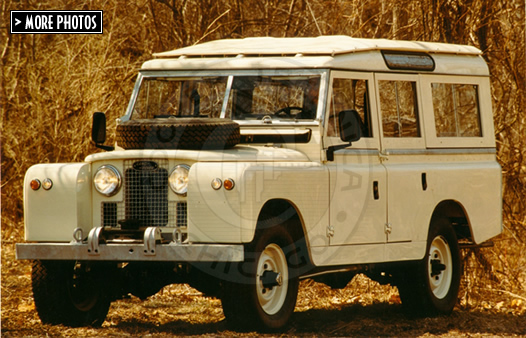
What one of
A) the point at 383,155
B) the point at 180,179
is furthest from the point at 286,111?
the point at 180,179

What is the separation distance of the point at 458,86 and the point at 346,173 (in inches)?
90.9

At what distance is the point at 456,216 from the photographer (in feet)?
33.2

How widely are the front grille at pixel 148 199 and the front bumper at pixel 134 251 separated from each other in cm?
29

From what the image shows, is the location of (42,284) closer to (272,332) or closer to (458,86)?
(272,332)

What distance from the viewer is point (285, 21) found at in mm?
14219

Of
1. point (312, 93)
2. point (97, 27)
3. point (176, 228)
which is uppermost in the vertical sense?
point (97, 27)

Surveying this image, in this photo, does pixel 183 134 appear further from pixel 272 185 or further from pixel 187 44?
pixel 187 44

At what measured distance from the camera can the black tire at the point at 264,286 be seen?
7.57 m

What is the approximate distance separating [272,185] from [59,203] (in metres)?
1.75

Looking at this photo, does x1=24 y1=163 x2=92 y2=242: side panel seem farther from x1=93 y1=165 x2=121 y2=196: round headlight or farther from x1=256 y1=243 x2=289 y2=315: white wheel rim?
x1=256 y1=243 x2=289 y2=315: white wheel rim

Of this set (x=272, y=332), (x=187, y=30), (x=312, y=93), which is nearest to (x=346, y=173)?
(x=312, y=93)

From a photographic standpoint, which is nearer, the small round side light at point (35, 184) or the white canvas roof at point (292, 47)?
the small round side light at point (35, 184)

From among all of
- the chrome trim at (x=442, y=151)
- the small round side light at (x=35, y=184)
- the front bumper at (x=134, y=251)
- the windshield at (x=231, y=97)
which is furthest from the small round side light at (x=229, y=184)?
the chrome trim at (x=442, y=151)

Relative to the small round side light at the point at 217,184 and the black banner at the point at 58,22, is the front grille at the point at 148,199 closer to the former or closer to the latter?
the small round side light at the point at 217,184
